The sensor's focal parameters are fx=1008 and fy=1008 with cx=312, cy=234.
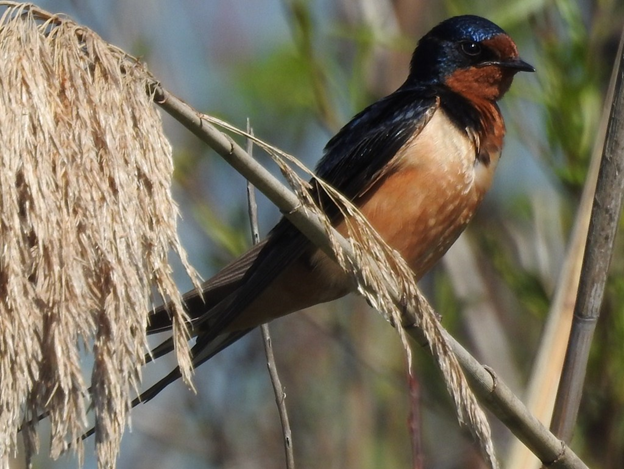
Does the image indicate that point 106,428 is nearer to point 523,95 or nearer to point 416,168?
point 416,168

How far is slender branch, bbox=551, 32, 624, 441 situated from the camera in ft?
5.18

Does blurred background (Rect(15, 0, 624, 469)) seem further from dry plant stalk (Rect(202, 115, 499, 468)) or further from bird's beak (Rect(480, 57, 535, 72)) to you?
dry plant stalk (Rect(202, 115, 499, 468))

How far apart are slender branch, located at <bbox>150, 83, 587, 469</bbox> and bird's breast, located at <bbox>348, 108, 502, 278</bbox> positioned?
0.93m

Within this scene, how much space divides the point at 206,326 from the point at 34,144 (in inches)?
49.0

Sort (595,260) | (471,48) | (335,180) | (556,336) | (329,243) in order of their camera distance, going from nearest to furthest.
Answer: (329,243), (595,260), (556,336), (335,180), (471,48)

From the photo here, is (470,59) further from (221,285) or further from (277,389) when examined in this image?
(277,389)

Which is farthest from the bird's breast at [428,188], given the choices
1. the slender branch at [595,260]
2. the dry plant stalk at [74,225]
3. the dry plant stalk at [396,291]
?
the dry plant stalk at [74,225]

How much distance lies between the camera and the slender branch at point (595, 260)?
5.18 feet

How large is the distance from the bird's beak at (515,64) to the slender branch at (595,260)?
1171 mm

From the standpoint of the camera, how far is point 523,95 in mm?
2787

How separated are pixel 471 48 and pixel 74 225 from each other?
6.51 ft

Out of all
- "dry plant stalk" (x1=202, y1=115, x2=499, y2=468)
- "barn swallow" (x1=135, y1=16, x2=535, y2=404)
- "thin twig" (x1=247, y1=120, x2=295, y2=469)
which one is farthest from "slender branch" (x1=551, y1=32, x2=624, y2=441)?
"barn swallow" (x1=135, y1=16, x2=535, y2=404)

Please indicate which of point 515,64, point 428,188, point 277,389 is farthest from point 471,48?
point 277,389

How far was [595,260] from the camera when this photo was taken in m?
1.60
